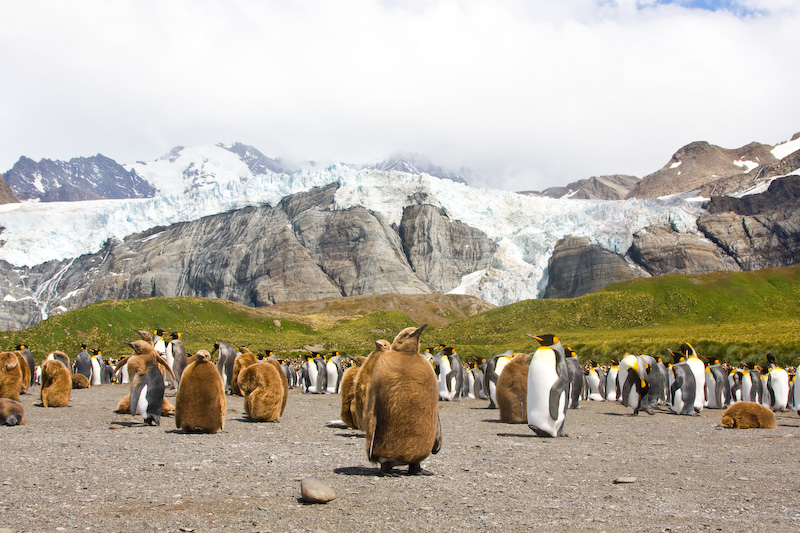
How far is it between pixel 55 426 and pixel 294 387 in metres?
17.9

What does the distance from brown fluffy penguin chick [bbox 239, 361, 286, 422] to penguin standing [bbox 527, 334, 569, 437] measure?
4.92 metres

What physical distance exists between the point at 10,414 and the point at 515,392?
31.4ft

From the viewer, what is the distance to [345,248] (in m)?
110

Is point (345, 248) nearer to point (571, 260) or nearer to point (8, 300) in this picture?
point (571, 260)

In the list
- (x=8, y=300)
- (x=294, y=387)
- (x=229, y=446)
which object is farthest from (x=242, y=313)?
(x=8, y=300)

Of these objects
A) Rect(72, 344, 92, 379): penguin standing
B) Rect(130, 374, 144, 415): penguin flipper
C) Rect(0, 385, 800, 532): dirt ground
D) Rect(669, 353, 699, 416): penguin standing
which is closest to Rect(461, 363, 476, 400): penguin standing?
Rect(669, 353, 699, 416): penguin standing

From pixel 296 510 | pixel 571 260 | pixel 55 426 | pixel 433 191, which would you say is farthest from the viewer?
pixel 433 191

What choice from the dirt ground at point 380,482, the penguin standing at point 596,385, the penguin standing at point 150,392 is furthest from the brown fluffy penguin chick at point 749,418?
the penguin standing at point 150,392

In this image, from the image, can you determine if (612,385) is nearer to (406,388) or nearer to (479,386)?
(479,386)

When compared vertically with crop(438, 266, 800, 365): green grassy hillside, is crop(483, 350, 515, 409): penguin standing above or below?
below

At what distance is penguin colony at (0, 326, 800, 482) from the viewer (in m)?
6.33

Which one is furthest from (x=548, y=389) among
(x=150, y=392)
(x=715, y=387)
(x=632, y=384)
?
(x=715, y=387)

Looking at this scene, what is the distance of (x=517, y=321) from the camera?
153 ft

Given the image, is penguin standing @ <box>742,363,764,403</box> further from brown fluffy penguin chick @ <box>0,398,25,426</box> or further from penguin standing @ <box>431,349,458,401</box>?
brown fluffy penguin chick @ <box>0,398,25,426</box>
